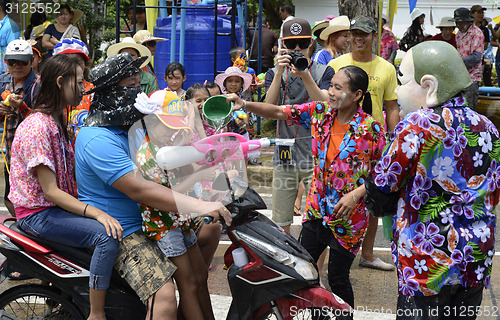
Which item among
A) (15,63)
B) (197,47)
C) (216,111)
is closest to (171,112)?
(216,111)

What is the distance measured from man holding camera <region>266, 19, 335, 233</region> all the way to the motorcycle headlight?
5.64 ft

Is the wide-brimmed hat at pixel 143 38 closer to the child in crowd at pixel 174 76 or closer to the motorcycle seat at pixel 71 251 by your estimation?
the child in crowd at pixel 174 76

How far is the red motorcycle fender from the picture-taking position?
3.09 m

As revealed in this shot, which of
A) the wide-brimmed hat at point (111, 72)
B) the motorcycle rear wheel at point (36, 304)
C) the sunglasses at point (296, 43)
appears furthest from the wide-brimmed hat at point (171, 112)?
the sunglasses at point (296, 43)

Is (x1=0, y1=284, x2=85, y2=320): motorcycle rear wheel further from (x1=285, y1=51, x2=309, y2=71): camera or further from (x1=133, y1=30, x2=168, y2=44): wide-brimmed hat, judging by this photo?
(x1=133, y1=30, x2=168, y2=44): wide-brimmed hat

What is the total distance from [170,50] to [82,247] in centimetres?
656

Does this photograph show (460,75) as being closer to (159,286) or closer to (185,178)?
(185,178)

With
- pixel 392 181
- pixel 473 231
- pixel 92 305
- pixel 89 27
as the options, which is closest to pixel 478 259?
pixel 473 231

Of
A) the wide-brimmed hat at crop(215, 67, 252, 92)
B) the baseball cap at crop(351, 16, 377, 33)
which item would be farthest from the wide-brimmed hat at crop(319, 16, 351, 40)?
the baseball cap at crop(351, 16, 377, 33)

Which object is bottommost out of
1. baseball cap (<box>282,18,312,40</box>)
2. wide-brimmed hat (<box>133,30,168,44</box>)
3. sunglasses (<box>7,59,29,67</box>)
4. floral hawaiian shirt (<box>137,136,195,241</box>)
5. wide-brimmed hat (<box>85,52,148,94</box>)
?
floral hawaiian shirt (<box>137,136,195,241</box>)

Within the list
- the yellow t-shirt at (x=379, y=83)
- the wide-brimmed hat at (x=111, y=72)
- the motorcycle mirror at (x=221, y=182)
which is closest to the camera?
the motorcycle mirror at (x=221, y=182)

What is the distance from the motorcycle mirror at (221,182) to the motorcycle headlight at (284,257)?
27cm

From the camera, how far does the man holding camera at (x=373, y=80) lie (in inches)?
200

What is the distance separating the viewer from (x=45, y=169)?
11.1 feet
